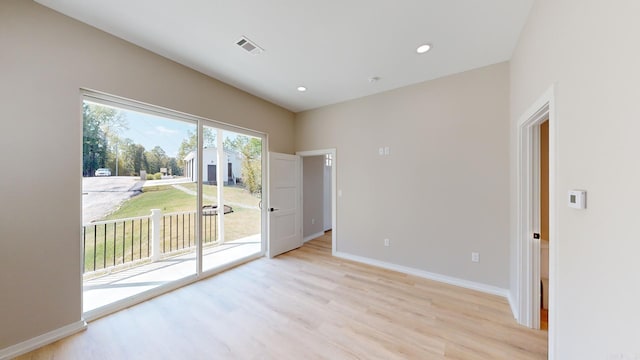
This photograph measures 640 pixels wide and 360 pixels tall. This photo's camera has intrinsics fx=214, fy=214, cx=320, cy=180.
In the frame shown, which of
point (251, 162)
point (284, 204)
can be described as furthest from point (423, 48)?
point (284, 204)

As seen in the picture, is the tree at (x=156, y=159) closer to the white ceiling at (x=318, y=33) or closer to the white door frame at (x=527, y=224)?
the white ceiling at (x=318, y=33)

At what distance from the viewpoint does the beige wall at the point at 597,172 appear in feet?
2.54

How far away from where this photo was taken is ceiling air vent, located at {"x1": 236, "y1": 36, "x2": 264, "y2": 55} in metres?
2.32

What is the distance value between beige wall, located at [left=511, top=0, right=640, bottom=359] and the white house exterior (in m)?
3.70

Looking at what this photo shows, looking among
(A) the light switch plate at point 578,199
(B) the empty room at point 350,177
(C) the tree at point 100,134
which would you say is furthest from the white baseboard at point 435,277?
(C) the tree at point 100,134

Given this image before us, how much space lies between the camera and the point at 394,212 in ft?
11.5

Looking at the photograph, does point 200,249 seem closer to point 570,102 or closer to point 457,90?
point 570,102

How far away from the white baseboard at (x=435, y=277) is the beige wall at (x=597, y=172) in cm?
172

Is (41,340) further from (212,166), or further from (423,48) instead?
(423,48)

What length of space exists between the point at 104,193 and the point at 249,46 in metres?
2.33

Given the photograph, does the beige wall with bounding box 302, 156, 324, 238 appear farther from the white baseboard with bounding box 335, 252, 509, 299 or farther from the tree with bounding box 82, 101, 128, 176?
the tree with bounding box 82, 101, 128, 176

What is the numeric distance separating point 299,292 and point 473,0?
348cm

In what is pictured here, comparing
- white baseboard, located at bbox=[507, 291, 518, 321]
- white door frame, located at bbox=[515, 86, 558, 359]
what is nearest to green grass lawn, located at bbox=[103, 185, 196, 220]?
white door frame, located at bbox=[515, 86, 558, 359]

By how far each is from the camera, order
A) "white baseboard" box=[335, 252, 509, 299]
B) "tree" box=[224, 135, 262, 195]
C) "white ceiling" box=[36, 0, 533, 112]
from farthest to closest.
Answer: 1. "tree" box=[224, 135, 262, 195]
2. "white baseboard" box=[335, 252, 509, 299]
3. "white ceiling" box=[36, 0, 533, 112]
